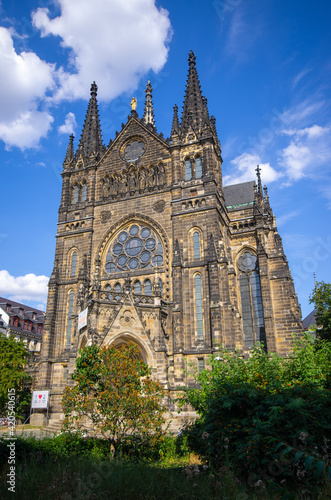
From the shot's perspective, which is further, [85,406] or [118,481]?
[85,406]

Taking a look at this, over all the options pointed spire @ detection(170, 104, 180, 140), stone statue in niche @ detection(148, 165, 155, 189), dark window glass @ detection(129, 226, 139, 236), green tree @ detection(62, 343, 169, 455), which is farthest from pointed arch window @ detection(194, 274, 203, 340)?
pointed spire @ detection(170, 104, 180, 140)

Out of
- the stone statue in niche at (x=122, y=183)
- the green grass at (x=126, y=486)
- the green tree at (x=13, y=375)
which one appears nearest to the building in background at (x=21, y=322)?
the green tree at (x=13, y=375)

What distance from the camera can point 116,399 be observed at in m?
14.0

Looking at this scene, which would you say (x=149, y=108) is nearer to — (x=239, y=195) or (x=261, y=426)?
(x=239, y=195)

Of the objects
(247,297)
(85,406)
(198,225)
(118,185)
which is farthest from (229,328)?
(118,185)

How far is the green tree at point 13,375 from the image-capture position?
96.5ft

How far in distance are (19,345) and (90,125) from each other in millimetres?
20728

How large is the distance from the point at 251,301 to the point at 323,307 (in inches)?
199

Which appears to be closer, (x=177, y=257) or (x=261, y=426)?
(x=261, y=426)

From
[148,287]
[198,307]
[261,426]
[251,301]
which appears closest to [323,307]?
[251,301]

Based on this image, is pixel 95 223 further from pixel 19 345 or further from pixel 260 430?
pixel 260 430

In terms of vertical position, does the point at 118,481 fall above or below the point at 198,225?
below

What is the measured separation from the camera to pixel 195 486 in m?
7.30

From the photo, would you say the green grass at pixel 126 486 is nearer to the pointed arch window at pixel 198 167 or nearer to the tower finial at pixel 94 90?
the pointed arch window at pixel 198 167
